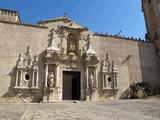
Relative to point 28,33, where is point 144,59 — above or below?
below

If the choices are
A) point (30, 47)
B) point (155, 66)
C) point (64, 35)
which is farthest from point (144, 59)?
point (30, 47)

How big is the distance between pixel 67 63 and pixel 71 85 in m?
1.66

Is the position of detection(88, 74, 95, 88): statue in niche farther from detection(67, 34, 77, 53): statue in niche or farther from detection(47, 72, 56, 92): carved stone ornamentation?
detection(47, 72, 56, 92): carved stone ornamentation

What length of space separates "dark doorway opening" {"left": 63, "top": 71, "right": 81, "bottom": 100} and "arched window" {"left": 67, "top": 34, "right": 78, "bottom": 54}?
1.69m

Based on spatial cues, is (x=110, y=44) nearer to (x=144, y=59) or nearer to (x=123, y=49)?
(x=123, y=49)

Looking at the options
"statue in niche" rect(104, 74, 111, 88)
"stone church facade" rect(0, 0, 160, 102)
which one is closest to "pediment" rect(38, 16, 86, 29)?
"stone church facade" rect(0, 0, 160, 102)

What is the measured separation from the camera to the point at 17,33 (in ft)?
44.1

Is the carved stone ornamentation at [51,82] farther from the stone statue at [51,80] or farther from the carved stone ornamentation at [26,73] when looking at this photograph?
the carved stone ornamentation at [26,73]

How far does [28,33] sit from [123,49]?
7.95 m

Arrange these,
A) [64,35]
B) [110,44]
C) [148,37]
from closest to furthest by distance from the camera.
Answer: [64,35] < [110,44] < [148,37]

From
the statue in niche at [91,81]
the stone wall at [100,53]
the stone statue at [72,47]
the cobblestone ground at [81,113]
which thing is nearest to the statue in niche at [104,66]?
the stone wall at [100,53]

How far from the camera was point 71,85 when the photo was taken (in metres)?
14.0

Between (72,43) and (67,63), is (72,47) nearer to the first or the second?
(72,43)

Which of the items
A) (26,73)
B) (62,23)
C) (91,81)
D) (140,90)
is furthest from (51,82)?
(140,90)
